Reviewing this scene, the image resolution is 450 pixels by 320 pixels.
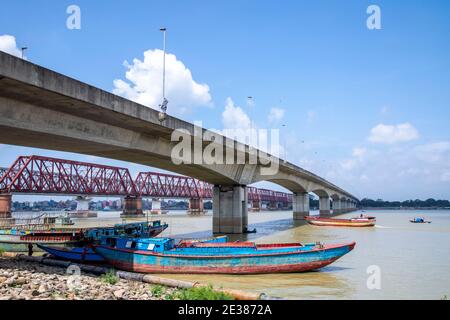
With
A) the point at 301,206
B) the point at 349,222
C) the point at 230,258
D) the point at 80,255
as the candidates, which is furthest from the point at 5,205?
the point at 230,258

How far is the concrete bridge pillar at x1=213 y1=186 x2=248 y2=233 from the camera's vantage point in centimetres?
4477

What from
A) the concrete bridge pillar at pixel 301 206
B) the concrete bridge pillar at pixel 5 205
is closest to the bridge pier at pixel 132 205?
the concrete bridge pillar at pixel 5 205

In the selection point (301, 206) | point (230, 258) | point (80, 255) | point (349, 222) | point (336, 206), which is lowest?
point (336, 206)

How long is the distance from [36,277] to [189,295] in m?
7.41

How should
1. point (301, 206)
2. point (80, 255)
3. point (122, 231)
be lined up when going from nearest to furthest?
point (80, 255) → point (122, 231) → point (301, 206)

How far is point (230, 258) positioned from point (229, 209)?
2440 cm

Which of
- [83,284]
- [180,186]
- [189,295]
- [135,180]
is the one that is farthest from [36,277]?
[180,186]

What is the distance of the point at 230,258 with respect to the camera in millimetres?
20984

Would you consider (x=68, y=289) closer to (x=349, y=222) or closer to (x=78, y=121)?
(x=78, y=121)

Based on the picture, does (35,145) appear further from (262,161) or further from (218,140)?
(262,161)

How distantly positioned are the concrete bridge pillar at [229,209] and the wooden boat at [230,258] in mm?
22220

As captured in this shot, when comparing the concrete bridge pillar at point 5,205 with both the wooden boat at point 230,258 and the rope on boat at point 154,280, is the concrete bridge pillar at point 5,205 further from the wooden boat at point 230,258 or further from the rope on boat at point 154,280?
the wooden boat at point 230,258

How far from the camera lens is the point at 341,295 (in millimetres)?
16406
